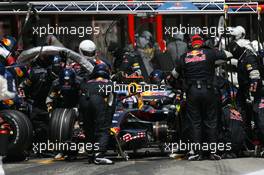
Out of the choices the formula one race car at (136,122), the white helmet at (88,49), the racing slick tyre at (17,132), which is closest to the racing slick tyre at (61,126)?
the formula one race car at (136,122)

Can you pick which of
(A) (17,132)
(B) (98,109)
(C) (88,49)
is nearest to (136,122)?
(B) (98,109)

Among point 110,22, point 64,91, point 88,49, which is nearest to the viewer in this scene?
point 64,91

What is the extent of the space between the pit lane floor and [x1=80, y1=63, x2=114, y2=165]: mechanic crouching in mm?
359

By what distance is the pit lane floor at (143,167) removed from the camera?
35.6 ft

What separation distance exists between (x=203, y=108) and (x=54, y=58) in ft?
10.2

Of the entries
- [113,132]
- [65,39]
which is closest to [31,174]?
[113,132]

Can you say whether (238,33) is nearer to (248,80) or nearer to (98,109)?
(248,80)

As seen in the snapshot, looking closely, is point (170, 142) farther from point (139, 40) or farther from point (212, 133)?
point (139, 40)

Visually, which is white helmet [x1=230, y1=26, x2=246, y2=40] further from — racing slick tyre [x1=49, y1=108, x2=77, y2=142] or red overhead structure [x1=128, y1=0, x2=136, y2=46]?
red overhead structure [x1=128, y1=0, x2=136, y2=46]

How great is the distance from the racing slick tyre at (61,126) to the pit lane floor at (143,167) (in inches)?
16.8

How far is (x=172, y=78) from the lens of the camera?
41.4 feet

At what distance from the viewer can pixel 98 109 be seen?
11.8 metres

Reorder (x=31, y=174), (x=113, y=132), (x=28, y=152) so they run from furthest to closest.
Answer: (x=28, y=152) → (x=113, y=132) → (x=31, y=174)

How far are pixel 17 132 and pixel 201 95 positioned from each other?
10.4 feet
